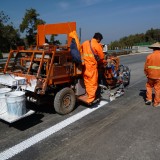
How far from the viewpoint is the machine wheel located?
5.99 meters

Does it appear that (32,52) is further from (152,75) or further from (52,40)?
(152,75)

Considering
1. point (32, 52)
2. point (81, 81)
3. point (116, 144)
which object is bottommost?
point (116, 144)

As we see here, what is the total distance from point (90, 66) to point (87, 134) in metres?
2.01

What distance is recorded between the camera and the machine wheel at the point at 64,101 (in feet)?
19.6

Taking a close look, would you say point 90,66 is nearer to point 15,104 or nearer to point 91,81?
point 91,81

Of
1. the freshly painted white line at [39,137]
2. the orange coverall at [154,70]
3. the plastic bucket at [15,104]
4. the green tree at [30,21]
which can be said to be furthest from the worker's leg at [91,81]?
the green tree at [30,21]

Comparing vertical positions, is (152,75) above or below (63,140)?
above

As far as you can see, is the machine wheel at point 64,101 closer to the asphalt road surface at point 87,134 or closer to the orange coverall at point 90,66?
the asphalt road surface at point 87,134

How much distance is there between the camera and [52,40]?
8.27 metres

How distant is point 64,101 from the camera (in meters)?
6.21

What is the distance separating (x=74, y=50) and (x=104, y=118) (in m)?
1.82

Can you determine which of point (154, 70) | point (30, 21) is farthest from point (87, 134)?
point (30, 21)

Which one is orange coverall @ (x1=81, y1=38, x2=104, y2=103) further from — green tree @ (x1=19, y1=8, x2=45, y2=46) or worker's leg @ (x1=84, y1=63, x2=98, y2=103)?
green tree @ (x1=19, y1=8, x2=45, y2=46)

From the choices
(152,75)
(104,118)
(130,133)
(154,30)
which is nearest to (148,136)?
(130,133)
